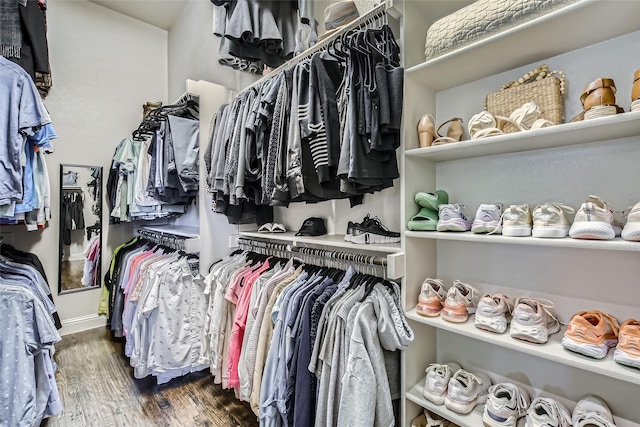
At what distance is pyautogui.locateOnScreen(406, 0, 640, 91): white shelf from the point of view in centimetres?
89

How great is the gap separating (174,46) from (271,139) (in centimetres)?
312

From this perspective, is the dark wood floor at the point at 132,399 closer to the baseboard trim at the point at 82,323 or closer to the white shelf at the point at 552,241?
the baseboard trim at the point at 82,323

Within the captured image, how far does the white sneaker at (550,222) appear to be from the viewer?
934mm

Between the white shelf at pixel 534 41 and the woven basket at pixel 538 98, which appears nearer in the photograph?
the white shelf at pixel 534 41

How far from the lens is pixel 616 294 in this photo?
3.31ft

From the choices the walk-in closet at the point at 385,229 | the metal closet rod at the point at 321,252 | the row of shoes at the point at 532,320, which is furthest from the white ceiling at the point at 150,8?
the row of shoes at the point at 532,320

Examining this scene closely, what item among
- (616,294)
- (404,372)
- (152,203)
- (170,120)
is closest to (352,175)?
(404,372)

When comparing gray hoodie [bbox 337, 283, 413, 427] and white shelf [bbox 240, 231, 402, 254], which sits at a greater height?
white shelf [bbox 240, 231, 402, 254]

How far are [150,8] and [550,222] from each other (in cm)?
430

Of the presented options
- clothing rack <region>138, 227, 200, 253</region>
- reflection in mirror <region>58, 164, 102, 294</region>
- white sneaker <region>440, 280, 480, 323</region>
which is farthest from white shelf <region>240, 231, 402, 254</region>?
reflection in mirror <region>58, 164, 102, 294</region>

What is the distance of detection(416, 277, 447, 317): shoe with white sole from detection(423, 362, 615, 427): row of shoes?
254 millimetres

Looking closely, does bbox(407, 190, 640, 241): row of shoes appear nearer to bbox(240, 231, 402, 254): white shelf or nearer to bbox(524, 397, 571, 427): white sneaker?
bbox(240, 231, 402, 254): white shelf

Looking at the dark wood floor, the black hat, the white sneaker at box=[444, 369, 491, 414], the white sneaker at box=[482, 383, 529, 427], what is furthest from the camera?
the dark wood floor

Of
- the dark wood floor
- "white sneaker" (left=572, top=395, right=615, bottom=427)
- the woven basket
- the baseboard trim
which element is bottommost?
the dark wood floor
